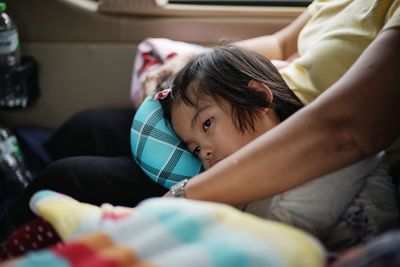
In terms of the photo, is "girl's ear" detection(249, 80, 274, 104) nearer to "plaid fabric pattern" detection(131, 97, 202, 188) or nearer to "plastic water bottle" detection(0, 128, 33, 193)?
"plaid fabric pattern" detection(131, 97, 202, 188)

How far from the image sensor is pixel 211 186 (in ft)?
2.64

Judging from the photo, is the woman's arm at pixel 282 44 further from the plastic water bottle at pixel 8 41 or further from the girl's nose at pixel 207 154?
the plastic water bottle at pixel 8 41

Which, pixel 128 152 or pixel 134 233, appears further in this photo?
pixel 128 152

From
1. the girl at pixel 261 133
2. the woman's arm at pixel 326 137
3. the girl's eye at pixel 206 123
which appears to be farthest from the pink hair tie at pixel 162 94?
the woman's arm at pixel 326 137

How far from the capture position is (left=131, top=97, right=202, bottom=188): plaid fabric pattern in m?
1.06

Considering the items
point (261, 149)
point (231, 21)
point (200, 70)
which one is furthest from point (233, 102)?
point (231, 21)

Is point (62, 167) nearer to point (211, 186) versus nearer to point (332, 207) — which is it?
point (211, 186)

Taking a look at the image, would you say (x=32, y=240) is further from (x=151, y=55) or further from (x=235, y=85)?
(x=151, y=55)

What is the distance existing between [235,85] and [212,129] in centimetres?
11

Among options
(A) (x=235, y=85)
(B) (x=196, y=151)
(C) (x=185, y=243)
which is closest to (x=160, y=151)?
(B) (x=196, y=151)

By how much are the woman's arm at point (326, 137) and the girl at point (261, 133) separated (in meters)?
0.03

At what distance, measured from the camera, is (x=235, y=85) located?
1.04 meters

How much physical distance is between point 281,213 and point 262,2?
955 millimetres

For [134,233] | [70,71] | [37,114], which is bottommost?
[37,114]
